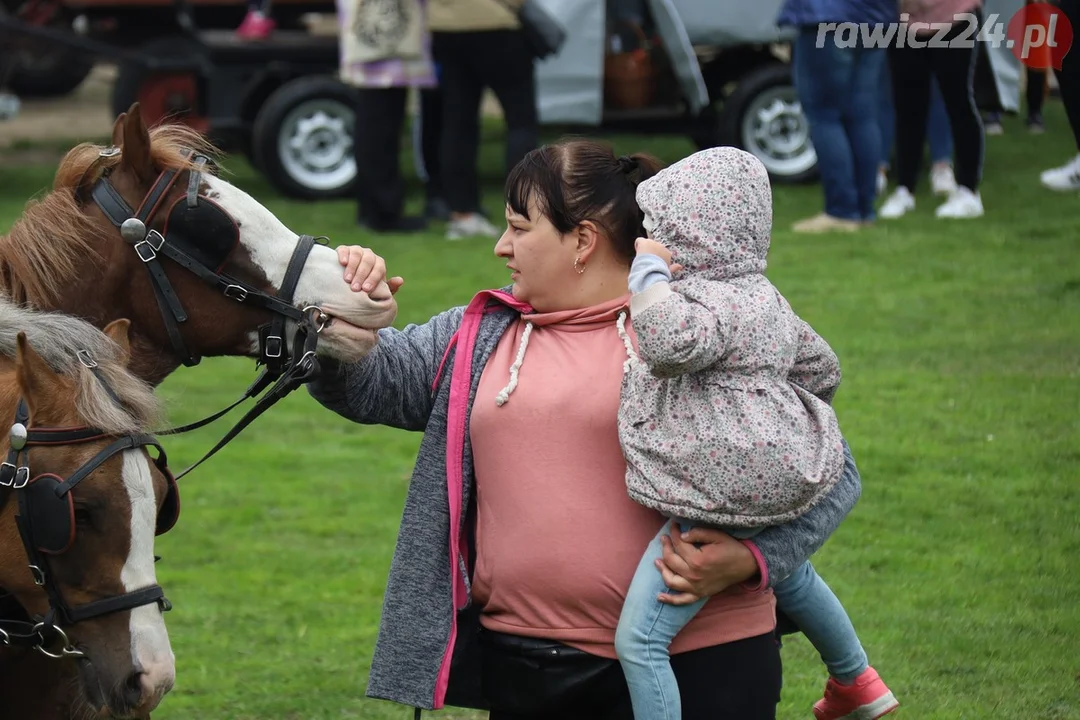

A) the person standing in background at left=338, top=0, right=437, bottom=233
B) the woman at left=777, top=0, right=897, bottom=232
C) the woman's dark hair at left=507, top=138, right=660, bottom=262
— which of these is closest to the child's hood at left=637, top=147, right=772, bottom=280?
the woman's dark hair at left=507, top=138, right=660, bottom=262

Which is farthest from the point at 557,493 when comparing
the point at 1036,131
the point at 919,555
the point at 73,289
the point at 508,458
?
the point at 1036,131

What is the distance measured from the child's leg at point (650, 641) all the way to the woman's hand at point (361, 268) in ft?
2.66

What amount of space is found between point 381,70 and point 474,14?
0.63 meters

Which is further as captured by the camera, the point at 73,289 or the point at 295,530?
the point at 295,530

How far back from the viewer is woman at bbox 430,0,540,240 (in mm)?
8055

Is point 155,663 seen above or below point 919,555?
above

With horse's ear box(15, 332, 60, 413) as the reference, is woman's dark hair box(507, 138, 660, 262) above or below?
above

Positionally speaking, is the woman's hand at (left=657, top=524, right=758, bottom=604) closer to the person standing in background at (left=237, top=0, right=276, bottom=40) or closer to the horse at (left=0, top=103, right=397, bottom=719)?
the horse at (left=0, top=103, right=397, bottom=719)

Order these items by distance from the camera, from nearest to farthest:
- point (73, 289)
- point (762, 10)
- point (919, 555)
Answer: point (73, 289)
point (919, 555)
point (762, 10)

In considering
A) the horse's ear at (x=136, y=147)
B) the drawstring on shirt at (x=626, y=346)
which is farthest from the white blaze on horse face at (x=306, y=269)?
the drawstring on shirt at (x=626, y=346)

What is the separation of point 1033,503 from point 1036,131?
285 inches

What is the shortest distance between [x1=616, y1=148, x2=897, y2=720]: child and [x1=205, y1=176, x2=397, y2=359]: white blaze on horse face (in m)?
0.60

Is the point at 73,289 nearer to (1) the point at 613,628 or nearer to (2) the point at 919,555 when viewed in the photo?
(1) the point at 613,628

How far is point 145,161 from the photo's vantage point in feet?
9.42
